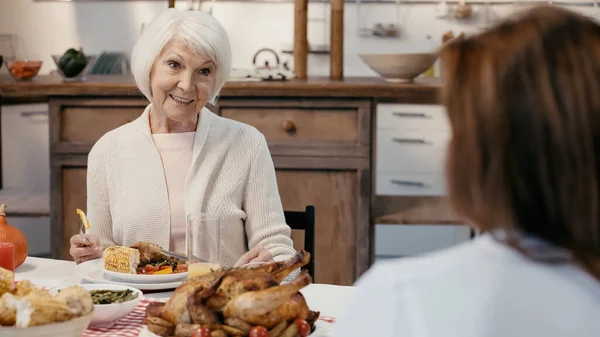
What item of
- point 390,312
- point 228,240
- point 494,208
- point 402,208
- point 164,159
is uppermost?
point 494,208

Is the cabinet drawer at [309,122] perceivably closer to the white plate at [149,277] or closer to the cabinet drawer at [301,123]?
the cabinet drawer at [301,123]

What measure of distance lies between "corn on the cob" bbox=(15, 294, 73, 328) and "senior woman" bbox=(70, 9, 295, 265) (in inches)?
36.0

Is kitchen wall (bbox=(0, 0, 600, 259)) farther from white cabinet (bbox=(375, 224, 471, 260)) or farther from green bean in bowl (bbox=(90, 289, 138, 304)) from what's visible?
green bean in bowl (bbox=(90, 289, 138, 304))

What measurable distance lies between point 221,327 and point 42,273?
74 cm

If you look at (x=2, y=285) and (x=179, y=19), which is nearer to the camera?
(x=2, y=285)

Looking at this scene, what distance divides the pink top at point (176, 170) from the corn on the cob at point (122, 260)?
18.1 inches

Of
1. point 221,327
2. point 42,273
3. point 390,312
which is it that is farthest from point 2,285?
point 390,312

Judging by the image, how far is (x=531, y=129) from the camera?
728 mm

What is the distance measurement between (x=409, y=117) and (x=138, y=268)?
151 inches

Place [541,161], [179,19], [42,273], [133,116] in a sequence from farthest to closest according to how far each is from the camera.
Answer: [133,116] → [179,19] → [42,273] → [541,161]

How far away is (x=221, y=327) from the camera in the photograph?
1288 mm

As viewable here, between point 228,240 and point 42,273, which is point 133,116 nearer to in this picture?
point 228,240

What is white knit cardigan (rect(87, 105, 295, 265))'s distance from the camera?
2191 millimetres

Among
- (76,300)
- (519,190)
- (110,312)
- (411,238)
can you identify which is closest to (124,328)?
(110,312)
